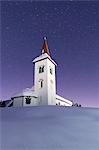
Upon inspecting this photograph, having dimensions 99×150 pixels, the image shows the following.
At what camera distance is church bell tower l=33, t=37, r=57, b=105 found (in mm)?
24953

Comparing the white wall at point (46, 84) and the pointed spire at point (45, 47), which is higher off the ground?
the pointed spire at point (45, 47)

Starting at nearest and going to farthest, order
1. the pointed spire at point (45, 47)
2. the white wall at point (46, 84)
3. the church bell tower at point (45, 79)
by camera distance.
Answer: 1. the white wall at point (46, 84)
2. the church bell tower at point (45, 79)
3. the pointed spire at point (45, 47)

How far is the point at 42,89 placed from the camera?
83.3 ft

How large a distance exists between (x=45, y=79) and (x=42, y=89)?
1.32 m

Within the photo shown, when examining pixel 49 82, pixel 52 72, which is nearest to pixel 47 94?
pixel 49 82

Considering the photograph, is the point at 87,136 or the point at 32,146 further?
the point at 87,136

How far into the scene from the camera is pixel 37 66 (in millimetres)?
28297

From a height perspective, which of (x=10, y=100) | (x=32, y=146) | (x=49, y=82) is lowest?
(x=32, y=146)

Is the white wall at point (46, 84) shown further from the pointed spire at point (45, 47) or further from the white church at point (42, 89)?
the pointed spire at point (45, 47)

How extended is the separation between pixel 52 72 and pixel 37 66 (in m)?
1.94

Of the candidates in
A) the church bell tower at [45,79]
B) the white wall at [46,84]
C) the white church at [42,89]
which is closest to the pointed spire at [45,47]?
the white church at [42,89]

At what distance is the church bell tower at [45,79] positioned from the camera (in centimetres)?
2495

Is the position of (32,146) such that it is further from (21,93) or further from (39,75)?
(39,75)

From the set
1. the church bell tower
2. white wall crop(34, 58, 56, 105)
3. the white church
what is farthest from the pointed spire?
white wall crop(34, 58, 56, 105)
